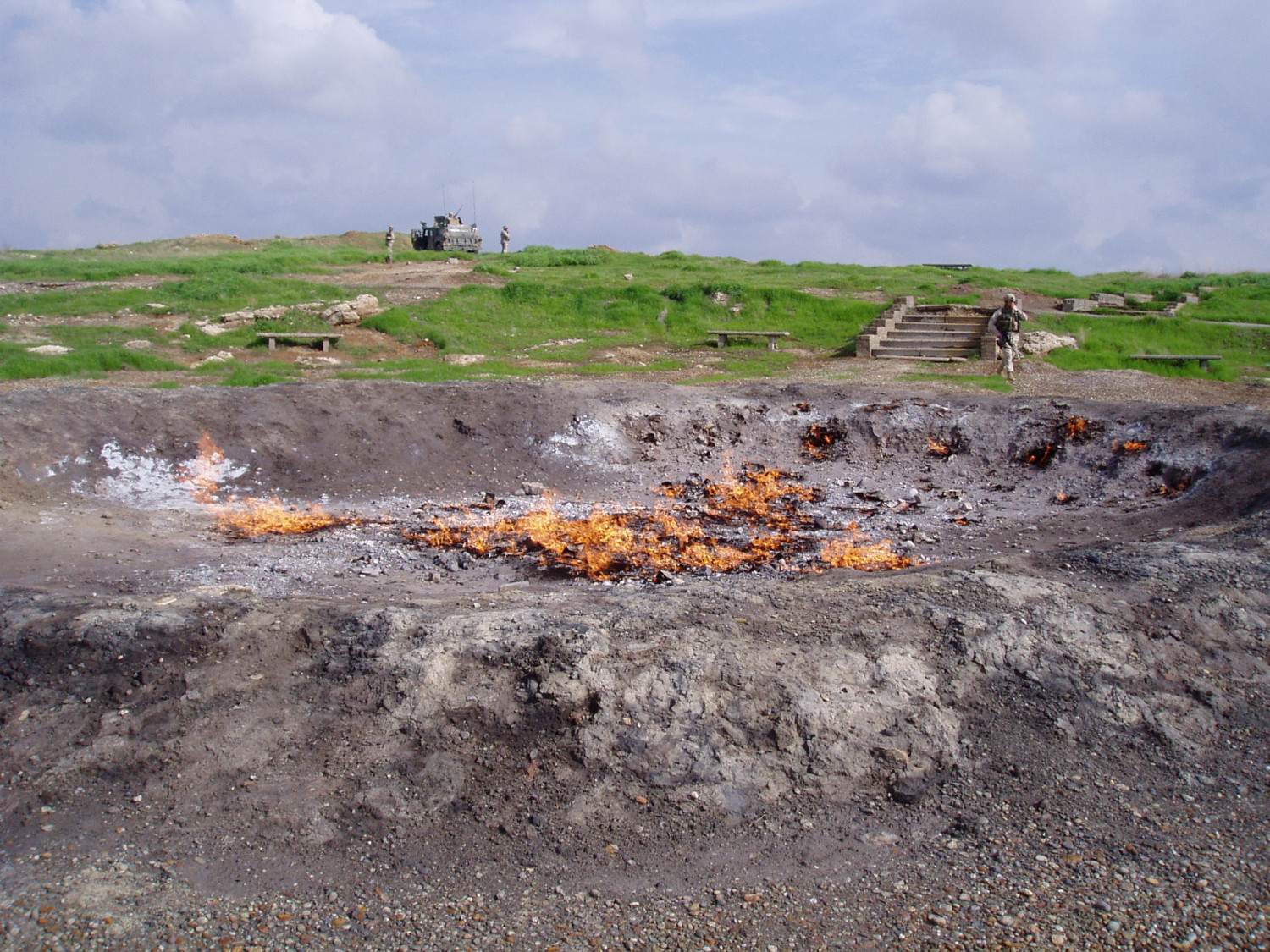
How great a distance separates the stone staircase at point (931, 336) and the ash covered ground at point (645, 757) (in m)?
12.4

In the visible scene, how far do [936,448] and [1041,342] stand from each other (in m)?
8.74

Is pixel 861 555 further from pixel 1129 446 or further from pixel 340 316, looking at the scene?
pixel 340 316

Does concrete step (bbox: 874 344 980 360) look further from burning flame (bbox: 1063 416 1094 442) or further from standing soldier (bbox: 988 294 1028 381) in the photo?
burning flame (bbox: 1063 416 1094 442)

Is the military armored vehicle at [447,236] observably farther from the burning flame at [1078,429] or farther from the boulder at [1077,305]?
the burning flame at [1078,429]

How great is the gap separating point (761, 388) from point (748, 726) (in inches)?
399

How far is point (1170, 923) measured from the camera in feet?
14.8

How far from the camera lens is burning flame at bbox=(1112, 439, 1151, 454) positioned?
12.7 m

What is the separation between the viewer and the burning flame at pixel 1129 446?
41.8 ft

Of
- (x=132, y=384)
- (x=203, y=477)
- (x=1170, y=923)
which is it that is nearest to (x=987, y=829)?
(x=1170, y=923)

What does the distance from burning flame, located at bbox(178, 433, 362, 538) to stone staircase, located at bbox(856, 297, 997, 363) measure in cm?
1414

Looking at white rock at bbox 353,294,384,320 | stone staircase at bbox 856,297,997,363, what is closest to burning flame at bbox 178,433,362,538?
white rock at bbox 353,294,384,320

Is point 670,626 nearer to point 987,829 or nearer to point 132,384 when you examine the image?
point 987,829

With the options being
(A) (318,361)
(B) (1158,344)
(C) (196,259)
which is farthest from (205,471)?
(C) (196,259)

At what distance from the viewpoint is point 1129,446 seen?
1285cm
